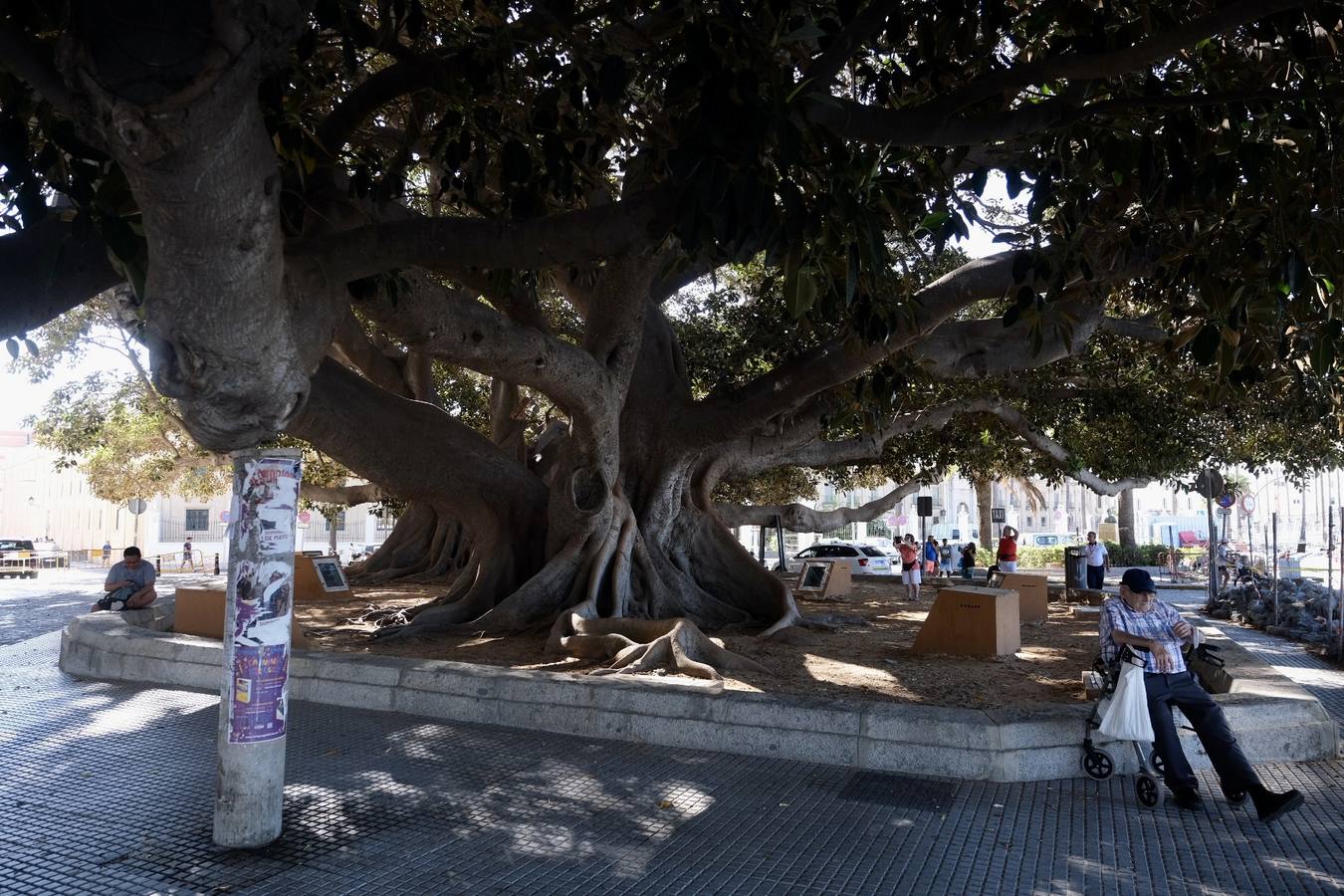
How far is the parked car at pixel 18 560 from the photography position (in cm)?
2769

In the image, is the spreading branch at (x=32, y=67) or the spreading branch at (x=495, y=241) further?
the spreading branch at (x=495, y=241)

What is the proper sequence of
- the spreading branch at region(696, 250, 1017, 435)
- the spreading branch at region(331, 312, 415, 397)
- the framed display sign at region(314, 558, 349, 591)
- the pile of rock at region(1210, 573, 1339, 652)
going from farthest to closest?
the framed display sign at region(314, 558, 349, 591)
the pile of rock at region(1210, 573, 1339, 652)
the spreading branch at region(331, 312, 415, 397)
the spreading branch at region(696, 250, 1017, 435)

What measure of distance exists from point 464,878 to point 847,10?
183 inches

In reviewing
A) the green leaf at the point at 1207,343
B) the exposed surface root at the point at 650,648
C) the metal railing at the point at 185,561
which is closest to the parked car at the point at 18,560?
the metal railing at the point at 185,561

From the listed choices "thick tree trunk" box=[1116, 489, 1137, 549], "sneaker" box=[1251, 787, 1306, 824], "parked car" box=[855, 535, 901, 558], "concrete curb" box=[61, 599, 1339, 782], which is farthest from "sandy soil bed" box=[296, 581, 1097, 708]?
"thick tree trunk" box=[1116, 489, 1137, 549]

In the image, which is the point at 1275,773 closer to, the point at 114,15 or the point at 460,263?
the point at 460,263

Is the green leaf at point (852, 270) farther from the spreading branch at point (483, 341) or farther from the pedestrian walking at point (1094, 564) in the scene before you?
the pedestrian walking at point (1094, 564)

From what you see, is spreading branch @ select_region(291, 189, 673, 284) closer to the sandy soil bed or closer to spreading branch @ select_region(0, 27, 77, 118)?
spreading branch @ select_region(0, 27, 77, 118)

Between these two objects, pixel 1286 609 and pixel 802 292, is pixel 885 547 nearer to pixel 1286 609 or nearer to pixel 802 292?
pixel 1286 609

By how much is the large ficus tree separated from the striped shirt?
148 cm

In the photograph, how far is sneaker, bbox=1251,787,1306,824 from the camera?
4.95m

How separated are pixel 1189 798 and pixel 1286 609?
11.0 metres

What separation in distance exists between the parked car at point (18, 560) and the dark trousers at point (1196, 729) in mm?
29407

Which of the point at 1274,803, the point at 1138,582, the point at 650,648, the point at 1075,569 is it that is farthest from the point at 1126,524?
the point at 1274,803
